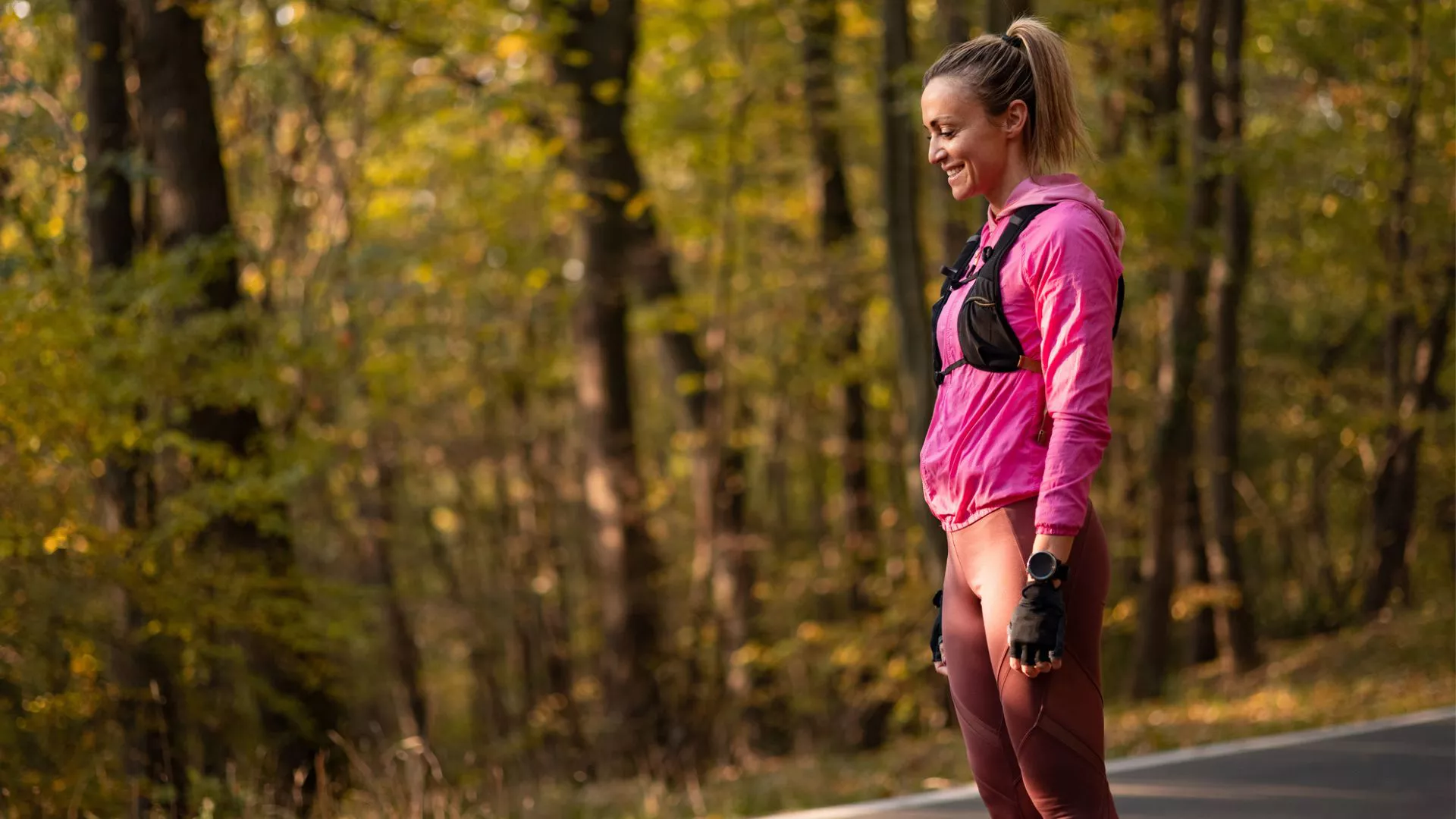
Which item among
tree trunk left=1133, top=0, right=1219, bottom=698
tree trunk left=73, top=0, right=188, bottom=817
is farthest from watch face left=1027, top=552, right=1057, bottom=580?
tree trunk left=1133, top=0, right=1219, bottom=698

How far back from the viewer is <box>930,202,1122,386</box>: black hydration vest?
9.98 ft

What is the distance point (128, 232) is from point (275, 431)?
1682 millimetres

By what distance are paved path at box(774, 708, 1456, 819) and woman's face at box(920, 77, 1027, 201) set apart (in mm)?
3634

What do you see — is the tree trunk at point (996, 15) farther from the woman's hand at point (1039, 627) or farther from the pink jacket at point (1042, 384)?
the woman's hand at point (1039, 627)

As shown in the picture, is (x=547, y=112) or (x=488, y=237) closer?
(x=547, y=112)

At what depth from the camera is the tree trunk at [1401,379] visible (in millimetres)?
16062

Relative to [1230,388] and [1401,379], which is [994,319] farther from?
[1401,379]

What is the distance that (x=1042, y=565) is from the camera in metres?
2.87

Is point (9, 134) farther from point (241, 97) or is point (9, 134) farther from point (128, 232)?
point (241, 97)

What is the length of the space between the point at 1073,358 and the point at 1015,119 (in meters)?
0.52

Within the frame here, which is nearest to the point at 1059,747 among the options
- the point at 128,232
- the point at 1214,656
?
the point at 128,232

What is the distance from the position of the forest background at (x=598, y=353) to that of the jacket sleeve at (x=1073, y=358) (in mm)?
4290

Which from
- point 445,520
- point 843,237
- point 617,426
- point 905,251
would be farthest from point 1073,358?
point 445,520

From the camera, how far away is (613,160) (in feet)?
49.3
